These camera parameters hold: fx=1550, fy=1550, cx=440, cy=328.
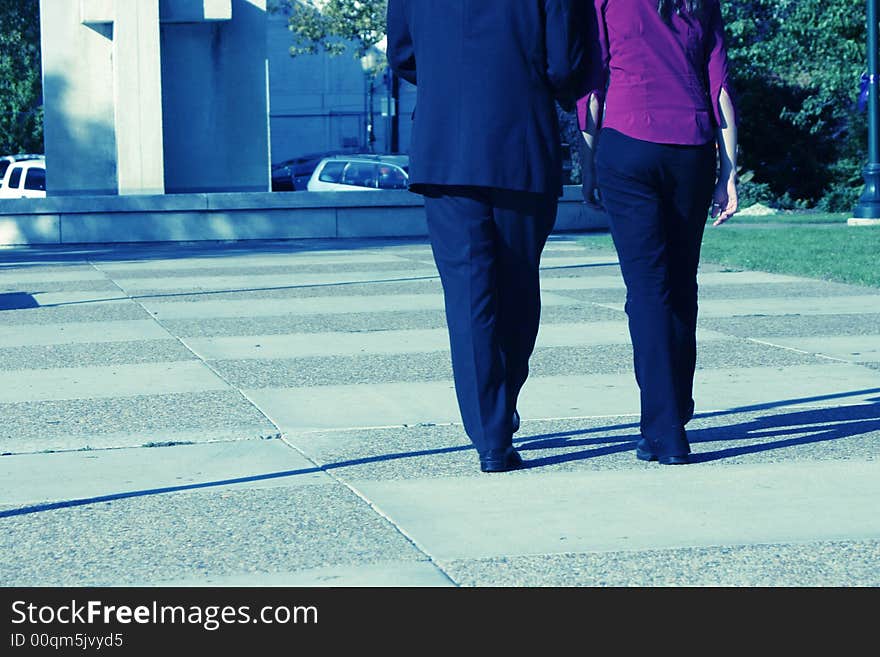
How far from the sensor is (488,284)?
17.2 feet

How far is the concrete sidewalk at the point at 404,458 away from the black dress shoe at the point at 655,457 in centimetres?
6

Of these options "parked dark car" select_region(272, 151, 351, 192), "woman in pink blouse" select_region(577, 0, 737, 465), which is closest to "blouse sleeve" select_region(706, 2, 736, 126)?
"woman in pink blouse" select_region(577, 0, 737, 465)

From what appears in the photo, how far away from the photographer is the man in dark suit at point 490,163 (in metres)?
5.20

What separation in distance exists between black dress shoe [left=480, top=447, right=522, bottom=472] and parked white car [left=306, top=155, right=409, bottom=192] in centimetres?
1965

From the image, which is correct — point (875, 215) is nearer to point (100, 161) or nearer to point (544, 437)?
point (100, 161)

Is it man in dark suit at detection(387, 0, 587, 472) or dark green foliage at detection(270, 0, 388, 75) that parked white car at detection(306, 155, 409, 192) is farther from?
man in dark suit at detection(387, 0, 587, 472)

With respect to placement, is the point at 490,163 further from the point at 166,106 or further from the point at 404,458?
the point at 166,106

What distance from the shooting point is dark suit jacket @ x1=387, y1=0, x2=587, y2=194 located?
204 inches

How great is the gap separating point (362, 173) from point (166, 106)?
3.40 m

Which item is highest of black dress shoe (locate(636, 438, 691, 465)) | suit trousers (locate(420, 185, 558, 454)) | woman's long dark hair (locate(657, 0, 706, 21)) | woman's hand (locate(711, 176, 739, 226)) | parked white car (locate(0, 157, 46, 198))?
woman's long dark hair (locate(657, 0, 706, 21))

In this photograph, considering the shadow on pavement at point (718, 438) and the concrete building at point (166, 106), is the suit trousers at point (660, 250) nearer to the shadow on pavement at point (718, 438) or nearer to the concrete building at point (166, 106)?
the shadow on pavement at point (718, 438)

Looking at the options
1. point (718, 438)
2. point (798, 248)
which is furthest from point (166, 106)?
point (718, 438)

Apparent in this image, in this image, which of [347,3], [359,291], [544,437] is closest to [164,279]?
[359,291]

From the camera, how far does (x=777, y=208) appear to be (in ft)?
102
